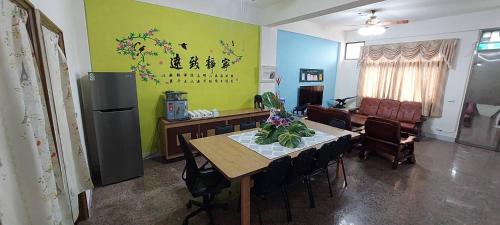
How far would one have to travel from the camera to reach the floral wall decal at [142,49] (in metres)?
3.26

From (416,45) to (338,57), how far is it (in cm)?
208

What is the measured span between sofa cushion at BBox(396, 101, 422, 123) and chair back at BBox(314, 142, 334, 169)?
3.94m

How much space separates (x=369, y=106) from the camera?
235 inches

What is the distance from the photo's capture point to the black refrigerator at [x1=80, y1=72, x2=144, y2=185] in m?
2.71

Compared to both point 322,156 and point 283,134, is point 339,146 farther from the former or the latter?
point 283,134

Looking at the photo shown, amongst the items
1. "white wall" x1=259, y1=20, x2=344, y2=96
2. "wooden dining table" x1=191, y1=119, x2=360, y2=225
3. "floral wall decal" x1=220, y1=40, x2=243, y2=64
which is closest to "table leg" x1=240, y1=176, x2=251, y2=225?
"wooden dining table" x1=191, y1=119, x2=360, y2=225

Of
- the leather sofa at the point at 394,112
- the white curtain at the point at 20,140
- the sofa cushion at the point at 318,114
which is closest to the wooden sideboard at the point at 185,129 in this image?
the sofa cushion at the point at 318,114

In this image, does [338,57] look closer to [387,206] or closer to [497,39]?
[497,39]

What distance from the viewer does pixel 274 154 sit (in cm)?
222

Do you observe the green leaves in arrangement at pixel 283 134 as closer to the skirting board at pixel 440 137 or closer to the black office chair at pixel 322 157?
the black office chair at pixel 322 157

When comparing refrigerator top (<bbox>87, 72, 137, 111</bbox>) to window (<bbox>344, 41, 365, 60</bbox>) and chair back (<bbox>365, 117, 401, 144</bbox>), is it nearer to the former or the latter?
chair back (<bbox>365, 117, 401, 144</bbox>)

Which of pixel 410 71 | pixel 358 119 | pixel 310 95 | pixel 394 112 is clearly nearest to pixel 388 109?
pixel 394 112

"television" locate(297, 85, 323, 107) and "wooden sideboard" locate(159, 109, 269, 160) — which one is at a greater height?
"television" locate(297, 85, 323, 107)

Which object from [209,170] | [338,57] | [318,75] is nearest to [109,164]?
[209,170]
